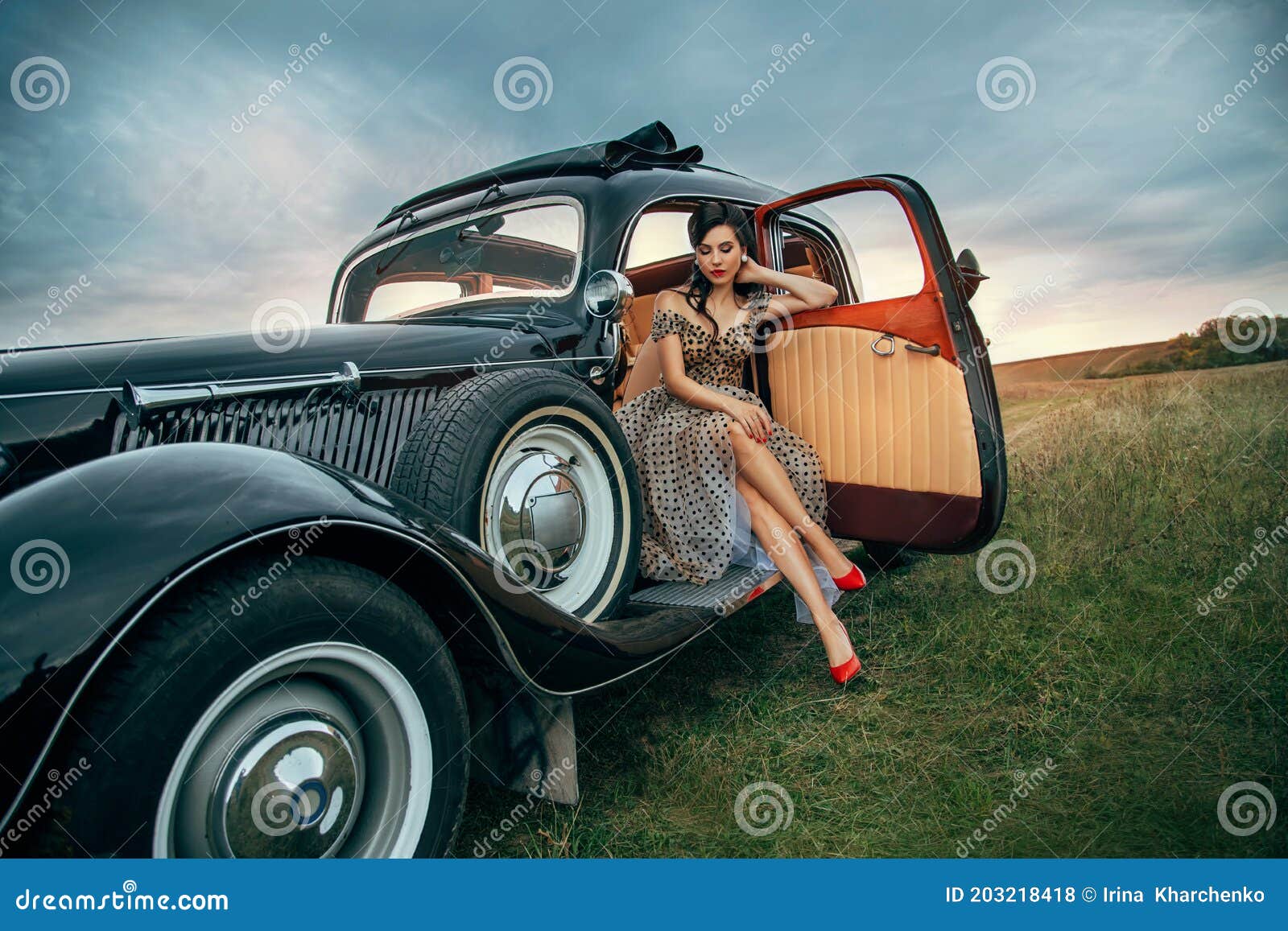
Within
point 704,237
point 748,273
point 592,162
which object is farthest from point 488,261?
point 748,273

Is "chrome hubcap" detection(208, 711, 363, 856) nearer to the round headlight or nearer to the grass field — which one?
the grass field

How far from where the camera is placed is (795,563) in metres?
3.01

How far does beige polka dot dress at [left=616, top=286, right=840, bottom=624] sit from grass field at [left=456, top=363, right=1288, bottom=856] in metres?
0.48

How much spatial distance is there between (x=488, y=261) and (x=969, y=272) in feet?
6.47

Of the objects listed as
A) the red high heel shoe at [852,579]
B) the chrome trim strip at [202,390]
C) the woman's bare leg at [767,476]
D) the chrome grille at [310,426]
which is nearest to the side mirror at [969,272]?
the woman's bare leg at [767,476]

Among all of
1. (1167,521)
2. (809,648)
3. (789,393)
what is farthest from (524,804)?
(1167,521)

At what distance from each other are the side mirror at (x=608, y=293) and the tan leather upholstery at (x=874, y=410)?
2.62ft

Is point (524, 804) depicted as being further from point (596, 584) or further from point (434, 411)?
point (434, 411)

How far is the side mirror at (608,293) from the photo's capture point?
291cm

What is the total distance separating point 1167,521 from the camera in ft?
14.2

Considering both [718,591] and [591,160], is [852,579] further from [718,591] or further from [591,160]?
[591,160]

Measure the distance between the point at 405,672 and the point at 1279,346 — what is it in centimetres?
556

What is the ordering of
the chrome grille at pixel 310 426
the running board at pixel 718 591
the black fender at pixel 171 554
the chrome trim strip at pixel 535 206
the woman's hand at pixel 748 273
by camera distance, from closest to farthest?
the black fender at pixel 171 554 < the chrome grille at pixel 310 426 < the running board at pixel 718 591 < the chrome trim strip at pixel 535 206 < the woman's hand at pixel 748 273

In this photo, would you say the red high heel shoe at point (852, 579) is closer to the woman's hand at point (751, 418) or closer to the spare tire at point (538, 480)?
the woman's hand at point (751, 418)
